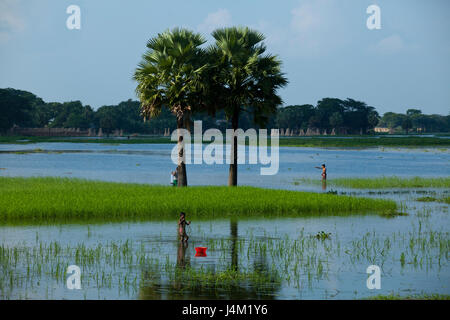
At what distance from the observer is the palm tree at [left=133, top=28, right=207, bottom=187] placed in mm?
43250

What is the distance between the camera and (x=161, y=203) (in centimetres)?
3306

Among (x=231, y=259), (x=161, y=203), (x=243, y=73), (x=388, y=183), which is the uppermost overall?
(x=243, y=73)

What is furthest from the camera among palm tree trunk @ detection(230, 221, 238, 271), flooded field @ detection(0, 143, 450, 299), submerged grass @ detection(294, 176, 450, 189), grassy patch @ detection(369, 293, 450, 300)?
submerged grass @ detection(294, 176, 450, 189)

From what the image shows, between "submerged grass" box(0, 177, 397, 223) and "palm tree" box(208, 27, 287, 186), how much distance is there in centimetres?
692

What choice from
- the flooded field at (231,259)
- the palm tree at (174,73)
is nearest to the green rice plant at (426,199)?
the flooded field at (231,259)

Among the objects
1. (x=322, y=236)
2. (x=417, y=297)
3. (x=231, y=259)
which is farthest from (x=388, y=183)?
(x=417, y=297)

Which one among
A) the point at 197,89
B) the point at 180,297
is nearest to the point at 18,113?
the point at 197,89

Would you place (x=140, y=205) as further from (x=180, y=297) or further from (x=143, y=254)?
(x=180, y=297)

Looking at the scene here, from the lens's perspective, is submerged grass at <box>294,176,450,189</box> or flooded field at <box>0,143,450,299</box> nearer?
flooded field at <box>0,143,450,299</box>

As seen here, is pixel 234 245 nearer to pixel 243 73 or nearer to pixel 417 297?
pixel 417 297

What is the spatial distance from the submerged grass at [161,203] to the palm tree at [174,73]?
23.7 feet

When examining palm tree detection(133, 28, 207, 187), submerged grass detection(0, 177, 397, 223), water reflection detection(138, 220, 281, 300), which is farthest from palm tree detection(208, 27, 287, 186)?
water reflection detection(138, 220, 281, 300)

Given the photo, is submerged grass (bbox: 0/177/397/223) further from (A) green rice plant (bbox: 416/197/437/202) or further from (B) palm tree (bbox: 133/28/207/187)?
(B) palm tree (bbox: 133/28/207/187)

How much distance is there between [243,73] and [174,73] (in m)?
4.80
